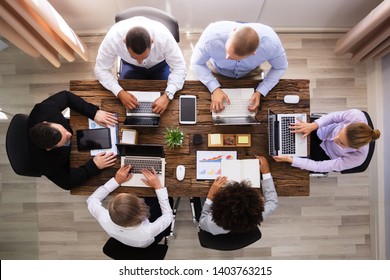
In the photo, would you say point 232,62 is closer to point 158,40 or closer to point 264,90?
point 264,90

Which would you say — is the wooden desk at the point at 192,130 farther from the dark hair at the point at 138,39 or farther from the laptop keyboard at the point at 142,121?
the dark hair at the point at 138,39

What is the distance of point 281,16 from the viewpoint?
273 cm

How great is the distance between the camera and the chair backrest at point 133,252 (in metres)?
2.07

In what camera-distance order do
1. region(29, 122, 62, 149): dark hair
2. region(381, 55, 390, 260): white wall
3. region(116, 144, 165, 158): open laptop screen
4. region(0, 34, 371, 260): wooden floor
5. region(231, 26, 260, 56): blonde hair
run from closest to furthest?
region(231, 26, 260, 56): blonde hair
region(29, 122, 62, 149): dark hair
region(116, 144, 165, 158): open laptop screen
region(381, 55, 390, 260): white wall
region(0, 34, 371, 260): wooden floor

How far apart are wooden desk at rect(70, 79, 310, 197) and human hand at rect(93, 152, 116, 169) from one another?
0.16 feet

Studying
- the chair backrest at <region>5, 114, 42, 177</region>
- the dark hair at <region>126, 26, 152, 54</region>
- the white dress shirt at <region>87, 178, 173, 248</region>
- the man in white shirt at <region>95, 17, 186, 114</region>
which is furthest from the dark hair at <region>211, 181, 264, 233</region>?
the chair backrest at <region>5, 114, 42, 177</region>

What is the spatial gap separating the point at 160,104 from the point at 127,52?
445mm

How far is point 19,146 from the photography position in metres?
2.04

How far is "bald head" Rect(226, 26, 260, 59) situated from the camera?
5.76 feet

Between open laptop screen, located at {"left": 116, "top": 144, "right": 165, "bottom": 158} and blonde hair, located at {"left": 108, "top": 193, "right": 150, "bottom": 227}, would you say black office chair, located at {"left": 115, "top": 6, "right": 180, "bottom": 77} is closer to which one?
open laptop screen, located at {"left": 116, "top": 144, "right": 165, "bottom": 158}

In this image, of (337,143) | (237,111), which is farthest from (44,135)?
(337,143)

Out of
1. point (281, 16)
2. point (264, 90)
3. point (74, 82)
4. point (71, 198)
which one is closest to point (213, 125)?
point (264, 90)

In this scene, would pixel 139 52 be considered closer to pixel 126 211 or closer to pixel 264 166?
pixel 126 211

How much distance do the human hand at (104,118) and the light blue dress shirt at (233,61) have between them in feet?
2.27
